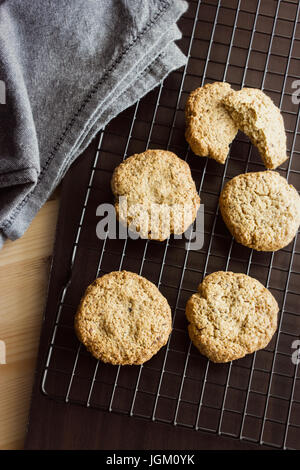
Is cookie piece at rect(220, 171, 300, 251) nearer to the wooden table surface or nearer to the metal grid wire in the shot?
the metal grid wire

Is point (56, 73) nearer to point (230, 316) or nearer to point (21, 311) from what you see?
point (21, 311)

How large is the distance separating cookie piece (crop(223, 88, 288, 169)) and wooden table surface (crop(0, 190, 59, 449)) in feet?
1.68

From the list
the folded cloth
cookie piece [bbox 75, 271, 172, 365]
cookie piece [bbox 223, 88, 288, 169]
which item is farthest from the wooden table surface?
cookie piece [bbox 223, 88, 288, 169]

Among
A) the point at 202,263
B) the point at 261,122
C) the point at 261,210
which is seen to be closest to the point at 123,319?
the point at 202,263

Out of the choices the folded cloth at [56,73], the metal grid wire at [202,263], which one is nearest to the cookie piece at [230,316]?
the metal grid wire at [202,263]

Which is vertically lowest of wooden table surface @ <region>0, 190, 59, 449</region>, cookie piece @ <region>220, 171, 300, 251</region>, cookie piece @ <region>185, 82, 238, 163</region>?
wooden table surface @ <region>0, 190, 59, 449</region>

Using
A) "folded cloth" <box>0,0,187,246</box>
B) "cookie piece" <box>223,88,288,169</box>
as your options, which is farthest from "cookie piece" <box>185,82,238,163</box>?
"folded cloth" <box>0,0,187,246</box>

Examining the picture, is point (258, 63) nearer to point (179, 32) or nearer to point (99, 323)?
point (179, 32)

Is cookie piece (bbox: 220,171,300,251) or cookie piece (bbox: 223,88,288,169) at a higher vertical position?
cookie piece (bbox: 223,88,288,169)

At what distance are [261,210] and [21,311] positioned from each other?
66 centimetres

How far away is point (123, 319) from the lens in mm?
1399

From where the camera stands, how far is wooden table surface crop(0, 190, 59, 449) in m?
1.47
